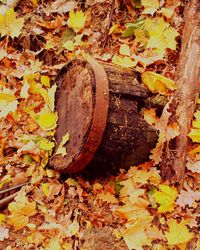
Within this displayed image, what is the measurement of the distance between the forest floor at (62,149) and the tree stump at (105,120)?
178 mm

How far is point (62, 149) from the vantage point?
331 centimetres

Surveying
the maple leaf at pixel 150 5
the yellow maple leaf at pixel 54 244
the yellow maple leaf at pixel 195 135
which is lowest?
the yellow maple leaf at pixel 54 244

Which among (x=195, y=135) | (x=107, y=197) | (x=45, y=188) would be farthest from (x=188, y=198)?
(x=45, y=188)

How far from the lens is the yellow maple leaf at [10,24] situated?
14.4 feet

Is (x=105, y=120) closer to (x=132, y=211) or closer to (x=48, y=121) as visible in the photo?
(x=132, y=211)

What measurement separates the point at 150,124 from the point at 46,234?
50.0 inches

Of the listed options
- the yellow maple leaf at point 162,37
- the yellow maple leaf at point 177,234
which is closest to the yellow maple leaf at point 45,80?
the yellow maple leaf at point 162,37

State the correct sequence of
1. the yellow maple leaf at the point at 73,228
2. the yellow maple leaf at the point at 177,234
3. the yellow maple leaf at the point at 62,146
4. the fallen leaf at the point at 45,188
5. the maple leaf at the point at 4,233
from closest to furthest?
the yellow maple leaf at the point at 177,234 < the yellow maple leaf at the point at 73,228 < the maple leaf at the point at 4,233 < the yellow maple leaf at the point at 62,146 < the fallen leaf at the point at 45,188

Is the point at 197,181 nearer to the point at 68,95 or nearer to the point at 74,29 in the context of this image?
the point at 68,95

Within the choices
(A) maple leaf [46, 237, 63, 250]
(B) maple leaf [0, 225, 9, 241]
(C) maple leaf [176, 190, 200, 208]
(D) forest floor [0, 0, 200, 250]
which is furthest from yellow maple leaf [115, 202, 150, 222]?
(B) maple leaf [0, 225, 9, 241]

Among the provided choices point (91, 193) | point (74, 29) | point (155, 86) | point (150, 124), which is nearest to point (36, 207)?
point (91, 193)

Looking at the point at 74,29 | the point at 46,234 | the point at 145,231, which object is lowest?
the point at 46,234

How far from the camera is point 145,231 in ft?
9.62

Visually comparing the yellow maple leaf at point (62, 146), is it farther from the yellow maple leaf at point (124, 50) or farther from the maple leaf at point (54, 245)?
the yellow maple leaf at point (124, 50)
